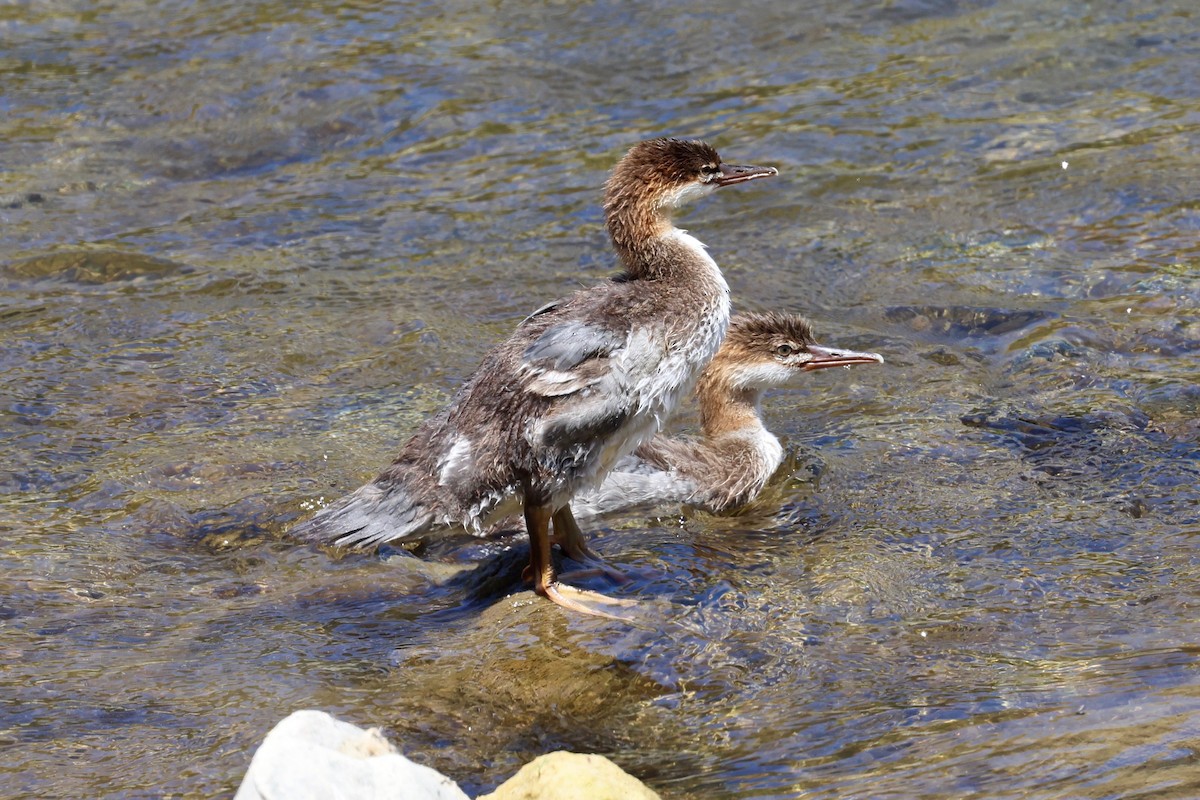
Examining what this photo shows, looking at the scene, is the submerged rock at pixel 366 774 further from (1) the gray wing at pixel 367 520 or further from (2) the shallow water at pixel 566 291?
(1) the gray wing at pixel 367 520

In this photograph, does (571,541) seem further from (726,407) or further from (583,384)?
(726,407)

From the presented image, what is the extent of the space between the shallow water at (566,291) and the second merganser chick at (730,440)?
18cm

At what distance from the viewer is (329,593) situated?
6.14 meters

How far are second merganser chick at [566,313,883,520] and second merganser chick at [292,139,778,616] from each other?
742 millimetres

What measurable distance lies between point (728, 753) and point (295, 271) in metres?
5.76

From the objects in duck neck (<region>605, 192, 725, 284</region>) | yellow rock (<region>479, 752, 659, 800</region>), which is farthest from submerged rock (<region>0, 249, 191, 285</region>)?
yellow rock (<region>479, 752, 659, 800</region>)

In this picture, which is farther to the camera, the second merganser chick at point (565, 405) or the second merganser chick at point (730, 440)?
the second merganser chick at point (730, 440)

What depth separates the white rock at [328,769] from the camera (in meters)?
3.91

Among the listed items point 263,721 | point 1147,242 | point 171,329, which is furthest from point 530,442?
point 1147,242

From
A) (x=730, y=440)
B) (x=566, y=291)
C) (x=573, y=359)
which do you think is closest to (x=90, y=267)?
(x=566, y=291)

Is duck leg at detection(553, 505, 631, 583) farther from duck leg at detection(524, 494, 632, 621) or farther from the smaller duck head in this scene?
the smaller duck head

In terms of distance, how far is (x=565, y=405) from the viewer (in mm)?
5973

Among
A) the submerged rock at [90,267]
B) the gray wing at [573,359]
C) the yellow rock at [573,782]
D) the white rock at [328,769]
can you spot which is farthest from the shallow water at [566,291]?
the gray wing at [573,359]

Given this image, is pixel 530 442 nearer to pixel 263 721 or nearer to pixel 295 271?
pixel 263 721
